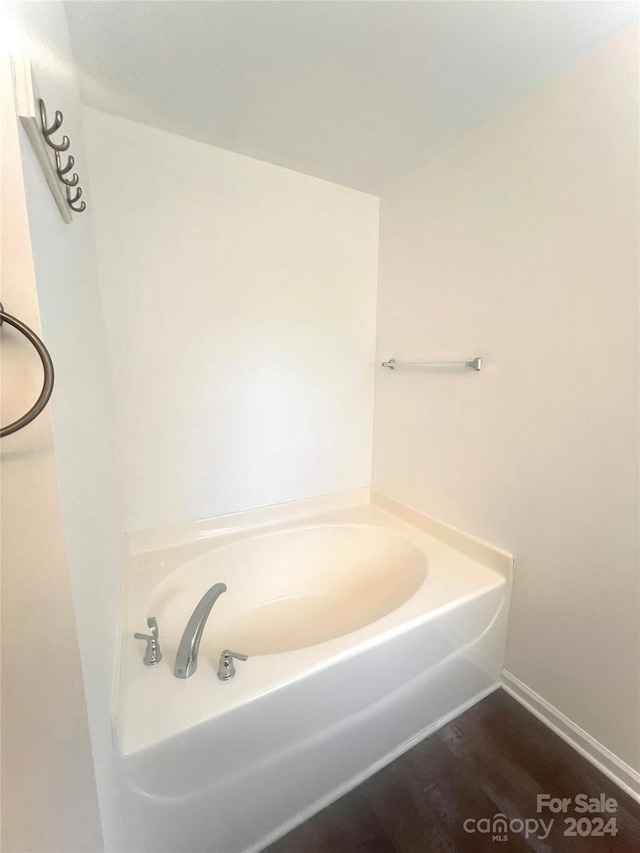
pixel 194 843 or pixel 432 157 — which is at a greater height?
pixel 432 157

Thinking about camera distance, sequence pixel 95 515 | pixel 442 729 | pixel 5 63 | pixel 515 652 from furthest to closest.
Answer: pixel 515 652 < pixel 442 729 < pixel 95 515 < pixel 5 63

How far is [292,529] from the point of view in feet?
6.57

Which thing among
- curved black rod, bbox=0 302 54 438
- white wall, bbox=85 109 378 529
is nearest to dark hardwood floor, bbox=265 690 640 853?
white wall, bbox=85 109 378 529

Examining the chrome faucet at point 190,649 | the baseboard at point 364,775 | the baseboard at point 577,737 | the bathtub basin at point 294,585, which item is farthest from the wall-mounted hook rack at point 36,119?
the baseboard at point 577,737

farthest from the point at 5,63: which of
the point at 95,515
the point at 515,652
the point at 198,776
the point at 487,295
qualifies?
the point at 515,652

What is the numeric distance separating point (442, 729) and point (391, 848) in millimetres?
448

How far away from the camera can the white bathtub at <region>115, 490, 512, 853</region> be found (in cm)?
95

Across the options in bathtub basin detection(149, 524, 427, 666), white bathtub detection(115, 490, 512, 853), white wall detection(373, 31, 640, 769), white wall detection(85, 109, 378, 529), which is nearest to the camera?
white bathtub detection(115, 490, 512, 853)

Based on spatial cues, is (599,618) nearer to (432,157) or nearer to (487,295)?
(487,295)

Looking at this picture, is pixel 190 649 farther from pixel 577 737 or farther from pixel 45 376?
pixel 577 737

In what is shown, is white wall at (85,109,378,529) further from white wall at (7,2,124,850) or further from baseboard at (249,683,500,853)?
baseboard at (249,683,500,853)

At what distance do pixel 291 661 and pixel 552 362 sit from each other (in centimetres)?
132

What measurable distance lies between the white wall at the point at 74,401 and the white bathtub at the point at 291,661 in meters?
0.14

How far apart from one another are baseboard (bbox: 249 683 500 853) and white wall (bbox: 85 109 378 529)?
1.15 meters
